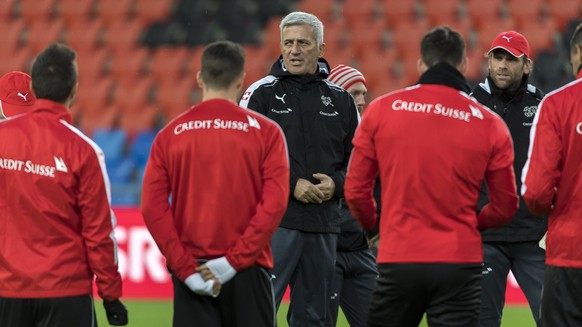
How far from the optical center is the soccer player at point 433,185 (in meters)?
4.46

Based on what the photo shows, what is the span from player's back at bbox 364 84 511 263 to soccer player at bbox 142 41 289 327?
19.6 inches

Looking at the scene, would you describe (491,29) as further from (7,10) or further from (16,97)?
(16,97)

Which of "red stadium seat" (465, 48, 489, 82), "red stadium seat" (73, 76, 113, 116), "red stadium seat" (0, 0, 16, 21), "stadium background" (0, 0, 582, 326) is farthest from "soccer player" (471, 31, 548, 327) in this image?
"red stadium seat" (0, 0, 16, 21)

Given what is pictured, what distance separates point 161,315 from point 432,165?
5139 millimetres

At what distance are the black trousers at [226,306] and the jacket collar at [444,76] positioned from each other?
1.18 meters

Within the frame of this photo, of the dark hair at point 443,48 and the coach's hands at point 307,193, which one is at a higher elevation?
the dark hair at point 443,48

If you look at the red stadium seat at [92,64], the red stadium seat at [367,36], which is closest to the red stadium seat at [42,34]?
the red stadium seat at [92,64]

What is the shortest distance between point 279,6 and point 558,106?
909 cm

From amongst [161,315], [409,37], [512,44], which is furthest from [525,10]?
[512,44]

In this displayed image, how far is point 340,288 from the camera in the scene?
6281 millimetres

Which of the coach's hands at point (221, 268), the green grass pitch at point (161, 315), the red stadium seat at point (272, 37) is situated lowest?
the green grass pitch at point (161, 315)

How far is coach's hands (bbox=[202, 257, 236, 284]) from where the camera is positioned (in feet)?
14.7

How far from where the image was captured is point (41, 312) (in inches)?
174

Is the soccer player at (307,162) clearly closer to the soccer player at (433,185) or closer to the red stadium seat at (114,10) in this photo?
the soccer player at (433,185)
